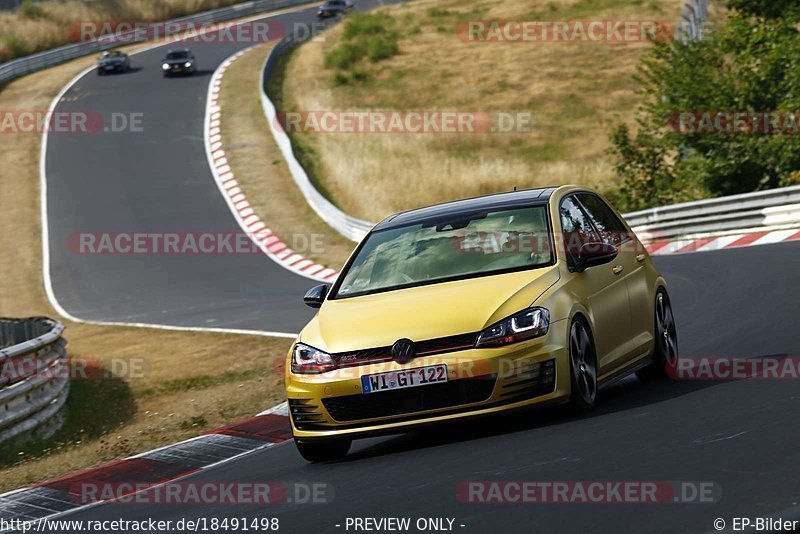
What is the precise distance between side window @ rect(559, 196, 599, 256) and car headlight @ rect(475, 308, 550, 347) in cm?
100

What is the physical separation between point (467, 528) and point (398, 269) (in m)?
3.34

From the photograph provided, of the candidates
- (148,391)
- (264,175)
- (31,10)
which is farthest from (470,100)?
(148,391)

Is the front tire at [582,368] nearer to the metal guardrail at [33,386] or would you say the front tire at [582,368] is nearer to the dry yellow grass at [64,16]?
the metal guardrail at [33,386]

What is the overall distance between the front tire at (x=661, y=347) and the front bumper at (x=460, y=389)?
205 centimetres

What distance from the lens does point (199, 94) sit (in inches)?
1976

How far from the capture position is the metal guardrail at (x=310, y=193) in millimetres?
28922

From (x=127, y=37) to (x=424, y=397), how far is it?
Answer: 63406 millimetres

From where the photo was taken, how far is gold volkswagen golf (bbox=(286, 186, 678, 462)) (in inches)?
301

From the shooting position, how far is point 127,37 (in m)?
68.0
